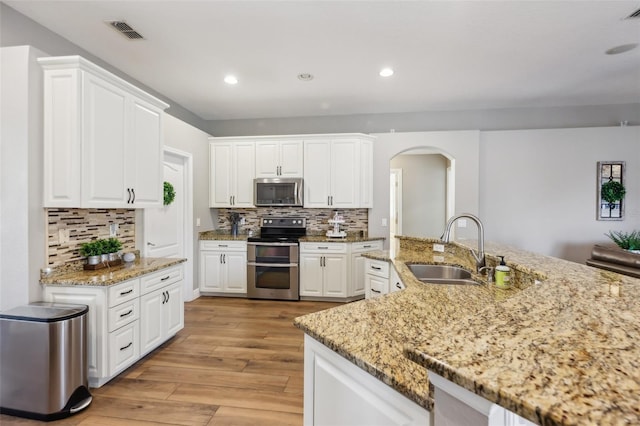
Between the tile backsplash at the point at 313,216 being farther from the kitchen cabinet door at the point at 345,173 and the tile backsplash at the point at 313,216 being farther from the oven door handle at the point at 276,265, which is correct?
the oven door handle at the point at 276,265

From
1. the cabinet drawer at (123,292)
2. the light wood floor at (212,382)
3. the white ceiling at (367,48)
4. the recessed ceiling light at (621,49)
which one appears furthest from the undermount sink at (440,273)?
the recessed ceiling light at (621,49)

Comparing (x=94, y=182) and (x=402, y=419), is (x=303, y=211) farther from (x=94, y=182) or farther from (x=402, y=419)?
(x=402, y=419)

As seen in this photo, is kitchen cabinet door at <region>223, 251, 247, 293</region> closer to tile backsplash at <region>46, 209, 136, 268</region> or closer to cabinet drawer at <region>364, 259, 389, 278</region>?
tile backsplash at <region>46, 209, 136, 268</region>

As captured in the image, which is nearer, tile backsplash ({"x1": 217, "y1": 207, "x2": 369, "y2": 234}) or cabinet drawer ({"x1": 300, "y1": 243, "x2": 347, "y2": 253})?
cabinet drawer ({"x1": 300, "y1": 243, "x2": 347, "y2": 253})

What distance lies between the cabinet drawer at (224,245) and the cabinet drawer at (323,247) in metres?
0.91

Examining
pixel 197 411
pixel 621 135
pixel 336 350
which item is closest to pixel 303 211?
pixel 197 411

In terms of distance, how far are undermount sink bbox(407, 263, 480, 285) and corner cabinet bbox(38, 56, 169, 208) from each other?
2.66 meters

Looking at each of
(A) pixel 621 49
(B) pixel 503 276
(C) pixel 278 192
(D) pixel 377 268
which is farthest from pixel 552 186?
(C) pixel 278 192

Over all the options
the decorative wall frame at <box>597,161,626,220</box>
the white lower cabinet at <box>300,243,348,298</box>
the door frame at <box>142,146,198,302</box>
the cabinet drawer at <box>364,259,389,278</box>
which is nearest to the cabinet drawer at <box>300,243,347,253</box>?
the white lower cabinet at <box>300,243,348,298</box>

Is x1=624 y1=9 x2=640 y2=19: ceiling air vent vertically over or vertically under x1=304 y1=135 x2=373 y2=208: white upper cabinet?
over

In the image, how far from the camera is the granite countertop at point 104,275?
2.13m

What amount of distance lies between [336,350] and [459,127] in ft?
15.1

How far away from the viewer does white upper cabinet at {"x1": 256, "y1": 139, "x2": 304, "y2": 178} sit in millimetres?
4543

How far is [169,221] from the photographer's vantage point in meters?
3.83
